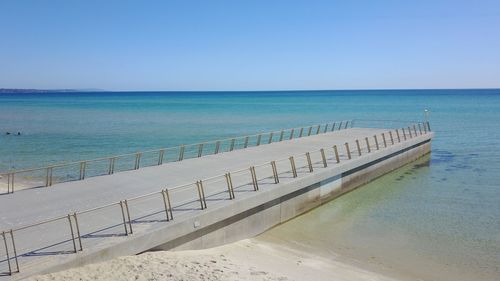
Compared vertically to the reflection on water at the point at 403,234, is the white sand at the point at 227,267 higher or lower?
higher

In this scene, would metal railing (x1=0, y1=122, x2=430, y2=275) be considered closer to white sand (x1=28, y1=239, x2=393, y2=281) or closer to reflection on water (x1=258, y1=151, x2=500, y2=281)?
white sand (x1=28, y1=239, x2=393, y2=281)

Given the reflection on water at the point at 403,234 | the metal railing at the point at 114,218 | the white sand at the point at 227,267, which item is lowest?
the reflection on water at the point at 403,234

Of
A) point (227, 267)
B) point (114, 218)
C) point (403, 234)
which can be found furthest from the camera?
point (403, 234)

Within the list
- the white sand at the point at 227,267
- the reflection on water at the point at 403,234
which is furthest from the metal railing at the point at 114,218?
the reflection on water at the point at 403,234

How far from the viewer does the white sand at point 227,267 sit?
9.12 m

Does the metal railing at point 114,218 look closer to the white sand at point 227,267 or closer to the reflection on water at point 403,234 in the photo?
the white sand at point 227,267

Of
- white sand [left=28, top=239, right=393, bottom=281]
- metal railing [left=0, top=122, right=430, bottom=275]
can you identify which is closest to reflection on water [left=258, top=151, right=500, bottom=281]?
white sand [left=28, top=239, right=393, bottom=281]

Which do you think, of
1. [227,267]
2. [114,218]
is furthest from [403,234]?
[114,218]

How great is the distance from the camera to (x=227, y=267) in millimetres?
10414

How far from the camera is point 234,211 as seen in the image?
42.7ft

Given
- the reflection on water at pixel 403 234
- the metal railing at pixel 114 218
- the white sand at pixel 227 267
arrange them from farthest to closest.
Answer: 1. the reflection on water at pixel 403 234
2. the metal railing at pixel 114 218
3. the white sand at pixel 227 267

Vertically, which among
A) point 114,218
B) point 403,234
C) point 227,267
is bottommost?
point 403,234

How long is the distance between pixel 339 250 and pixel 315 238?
117 cm

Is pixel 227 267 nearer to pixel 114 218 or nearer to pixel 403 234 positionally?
pixel 114 218
